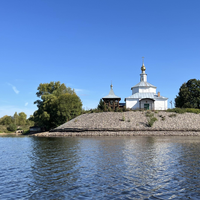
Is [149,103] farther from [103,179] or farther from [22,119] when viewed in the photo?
[22,119]

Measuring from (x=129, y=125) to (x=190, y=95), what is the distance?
1002 inches

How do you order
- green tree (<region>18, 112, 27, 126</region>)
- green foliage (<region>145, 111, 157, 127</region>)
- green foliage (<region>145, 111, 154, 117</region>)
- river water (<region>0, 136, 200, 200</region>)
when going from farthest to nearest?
green tree (<region>18, 112, 27, 126</region>), green foliage (<region>145, 111, 154, 117</region>), green foliage (<region>145, 111, 157, 127</region>), river water (<region>0, 136, 200, 200</region>)

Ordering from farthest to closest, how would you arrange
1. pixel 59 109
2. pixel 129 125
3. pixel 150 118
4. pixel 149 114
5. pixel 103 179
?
pixel 59 109
pixel 149 114
pixel 150 118
pixel 129 125
pixel 103 179

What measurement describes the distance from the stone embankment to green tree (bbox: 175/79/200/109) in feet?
33.9

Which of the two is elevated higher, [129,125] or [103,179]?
[129,125]

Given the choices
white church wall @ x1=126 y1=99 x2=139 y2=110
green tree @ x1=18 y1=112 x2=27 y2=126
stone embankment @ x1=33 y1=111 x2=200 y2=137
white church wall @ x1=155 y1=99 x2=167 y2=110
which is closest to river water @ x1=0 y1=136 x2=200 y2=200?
stone embankment @ x1=33 y1=111 x2=200 y2=137

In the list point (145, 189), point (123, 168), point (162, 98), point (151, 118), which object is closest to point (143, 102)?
point (162, 98)

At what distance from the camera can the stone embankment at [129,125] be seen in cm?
4338

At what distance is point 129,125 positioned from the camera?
46219 mm

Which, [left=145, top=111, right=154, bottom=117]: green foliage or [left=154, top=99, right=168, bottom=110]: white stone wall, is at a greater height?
[left=154, top=99, right=168, bottom=110]: white stone wall

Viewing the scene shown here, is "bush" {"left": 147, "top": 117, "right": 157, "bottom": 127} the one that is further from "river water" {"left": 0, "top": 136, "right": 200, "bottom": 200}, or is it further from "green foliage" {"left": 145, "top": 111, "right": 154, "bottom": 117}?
"river water" {"left": 0, "top": 136, "right": 200, "bottom": 200}

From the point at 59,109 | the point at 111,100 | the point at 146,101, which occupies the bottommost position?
the point at 59,109

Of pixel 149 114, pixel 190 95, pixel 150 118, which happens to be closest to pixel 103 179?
pixel 150 118

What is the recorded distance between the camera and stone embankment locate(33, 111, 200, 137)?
142ft
